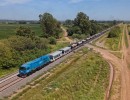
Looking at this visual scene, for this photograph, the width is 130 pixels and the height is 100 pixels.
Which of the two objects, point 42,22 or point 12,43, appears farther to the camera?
point 42,22

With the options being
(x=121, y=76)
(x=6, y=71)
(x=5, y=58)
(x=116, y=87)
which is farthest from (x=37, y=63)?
(x=121, y=76)

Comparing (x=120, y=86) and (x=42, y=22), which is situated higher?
(x=42, y=22)

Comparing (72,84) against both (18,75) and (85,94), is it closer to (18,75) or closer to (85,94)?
(85,94)

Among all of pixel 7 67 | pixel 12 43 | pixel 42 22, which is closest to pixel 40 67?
pixel 7 67

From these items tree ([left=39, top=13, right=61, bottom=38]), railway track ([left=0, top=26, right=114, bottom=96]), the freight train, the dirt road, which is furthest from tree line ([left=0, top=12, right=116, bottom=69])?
the dirt road

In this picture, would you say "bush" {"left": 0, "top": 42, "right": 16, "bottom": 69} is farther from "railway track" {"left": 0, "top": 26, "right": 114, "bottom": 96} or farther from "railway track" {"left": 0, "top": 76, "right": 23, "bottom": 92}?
"railway track" {"left": 0, "top": 76, "right": 23, "bottom": 92}

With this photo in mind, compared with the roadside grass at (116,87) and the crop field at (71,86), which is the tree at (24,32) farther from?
the roadside grass at (116,87)

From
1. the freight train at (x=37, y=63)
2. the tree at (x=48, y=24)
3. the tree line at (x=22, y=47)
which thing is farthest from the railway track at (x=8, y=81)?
the tree at (x=48, y=24)
